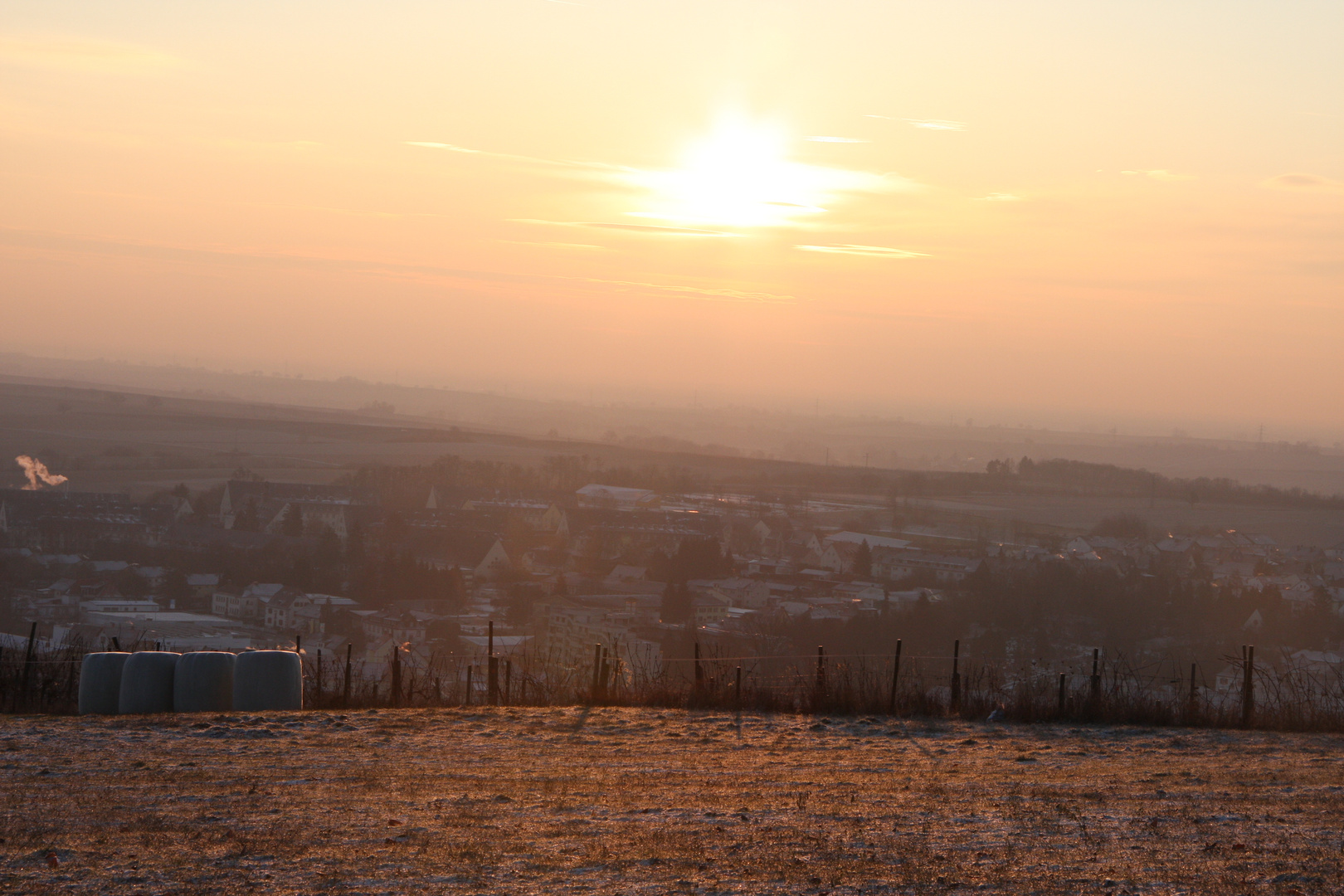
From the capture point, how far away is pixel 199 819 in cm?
630

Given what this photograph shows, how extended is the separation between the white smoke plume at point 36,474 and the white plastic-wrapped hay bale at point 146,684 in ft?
129

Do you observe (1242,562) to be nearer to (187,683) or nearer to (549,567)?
(549,567)

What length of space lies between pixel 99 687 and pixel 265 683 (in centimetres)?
165

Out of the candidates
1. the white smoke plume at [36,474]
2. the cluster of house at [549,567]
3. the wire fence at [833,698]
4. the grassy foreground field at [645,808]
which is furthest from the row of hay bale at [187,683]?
the white smoke plume at [36,474]

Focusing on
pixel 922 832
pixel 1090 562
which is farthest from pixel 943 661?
pixel 922 832

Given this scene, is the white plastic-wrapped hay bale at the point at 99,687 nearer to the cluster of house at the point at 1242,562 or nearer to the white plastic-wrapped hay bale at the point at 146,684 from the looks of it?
the white plastic-wrapped hay bale at the point at 146,684

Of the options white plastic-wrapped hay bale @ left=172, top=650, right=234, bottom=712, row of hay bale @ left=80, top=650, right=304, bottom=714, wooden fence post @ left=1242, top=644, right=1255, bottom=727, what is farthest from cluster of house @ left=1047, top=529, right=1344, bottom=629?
white plastic-wrapped hay bale @ left=172, top=650, right=234, bottom=712

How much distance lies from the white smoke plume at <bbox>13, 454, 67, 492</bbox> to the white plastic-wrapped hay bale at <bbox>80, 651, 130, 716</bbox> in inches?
1528

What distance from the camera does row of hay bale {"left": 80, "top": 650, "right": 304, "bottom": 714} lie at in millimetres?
10945

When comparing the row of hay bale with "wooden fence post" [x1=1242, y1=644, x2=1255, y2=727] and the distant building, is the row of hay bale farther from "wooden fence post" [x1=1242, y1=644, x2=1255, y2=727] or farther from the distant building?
the distant building

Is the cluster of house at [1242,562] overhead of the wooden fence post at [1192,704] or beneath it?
beneath

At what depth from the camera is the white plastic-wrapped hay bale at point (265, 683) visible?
11.2 meters

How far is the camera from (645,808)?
685cm

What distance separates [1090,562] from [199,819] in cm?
3470
